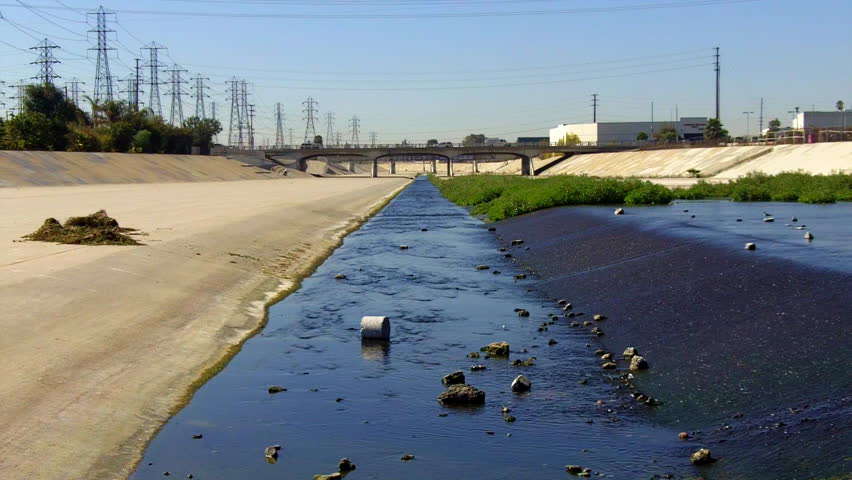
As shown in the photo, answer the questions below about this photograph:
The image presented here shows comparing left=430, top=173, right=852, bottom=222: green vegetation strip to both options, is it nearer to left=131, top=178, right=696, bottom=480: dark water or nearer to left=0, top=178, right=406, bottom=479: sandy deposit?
left=0, top=178, right=406, bottom=479: sandy deposit

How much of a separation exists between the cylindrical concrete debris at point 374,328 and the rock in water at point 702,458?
32.3 ft

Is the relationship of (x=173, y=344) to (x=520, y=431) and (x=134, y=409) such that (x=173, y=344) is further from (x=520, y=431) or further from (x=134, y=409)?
(x=520, y=431)

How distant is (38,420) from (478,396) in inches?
269

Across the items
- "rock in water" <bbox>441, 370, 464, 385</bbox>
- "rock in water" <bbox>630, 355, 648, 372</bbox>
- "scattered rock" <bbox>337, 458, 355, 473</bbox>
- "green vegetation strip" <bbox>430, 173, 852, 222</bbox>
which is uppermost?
"green vegetation strip" <bbox>430, 173, 852, 222</bbox>

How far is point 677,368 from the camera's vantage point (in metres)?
16.8

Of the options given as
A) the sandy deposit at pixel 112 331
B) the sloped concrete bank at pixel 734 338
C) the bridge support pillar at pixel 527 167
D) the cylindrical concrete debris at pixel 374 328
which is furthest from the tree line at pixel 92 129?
the cylindrical concrete debris at pixel 374 328

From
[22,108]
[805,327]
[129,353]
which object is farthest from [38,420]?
[22,108]

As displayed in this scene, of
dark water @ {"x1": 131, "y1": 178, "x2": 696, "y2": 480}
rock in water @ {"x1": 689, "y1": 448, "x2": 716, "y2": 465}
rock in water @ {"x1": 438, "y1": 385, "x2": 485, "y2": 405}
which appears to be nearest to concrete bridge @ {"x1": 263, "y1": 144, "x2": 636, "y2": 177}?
dark water @ {"x1": 131, "y1": 178, "x2": 696, "y2": 480}

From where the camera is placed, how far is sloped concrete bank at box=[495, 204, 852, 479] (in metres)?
12.3

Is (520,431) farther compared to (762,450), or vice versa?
(520,431)

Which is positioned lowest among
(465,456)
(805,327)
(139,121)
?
(465,456)

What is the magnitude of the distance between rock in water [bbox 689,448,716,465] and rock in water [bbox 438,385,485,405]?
4182mm

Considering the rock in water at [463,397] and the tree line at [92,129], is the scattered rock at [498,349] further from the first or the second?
the tree line at [92,129]

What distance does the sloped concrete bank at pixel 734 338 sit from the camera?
12.3m
